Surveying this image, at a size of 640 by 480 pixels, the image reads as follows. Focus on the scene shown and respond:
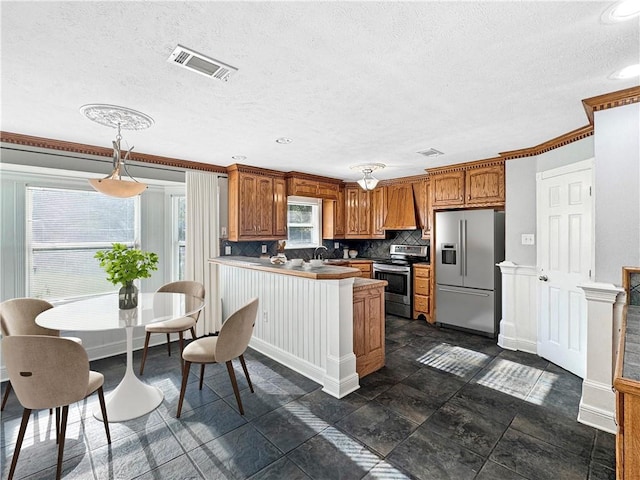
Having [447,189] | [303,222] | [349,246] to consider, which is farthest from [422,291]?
[303,222]

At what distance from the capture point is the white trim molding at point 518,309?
3770 mm

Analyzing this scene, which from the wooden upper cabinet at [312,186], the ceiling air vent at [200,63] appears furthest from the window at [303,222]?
the ceiling air vent at [200,63]

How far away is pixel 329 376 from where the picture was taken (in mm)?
2818

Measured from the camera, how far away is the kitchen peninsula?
277cm

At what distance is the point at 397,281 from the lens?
5.32m

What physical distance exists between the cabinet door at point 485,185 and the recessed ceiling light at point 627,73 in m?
2.17

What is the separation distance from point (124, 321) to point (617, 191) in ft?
12.1

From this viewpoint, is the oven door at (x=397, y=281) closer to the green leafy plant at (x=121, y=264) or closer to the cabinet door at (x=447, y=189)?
the cabinet door at (x=447, y=189)

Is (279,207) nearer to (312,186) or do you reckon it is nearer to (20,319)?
(312,186)

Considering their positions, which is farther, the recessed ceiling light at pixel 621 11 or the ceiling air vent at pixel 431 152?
the ceiling air vent at pixel 431 152

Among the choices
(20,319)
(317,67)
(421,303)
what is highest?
(317,67)

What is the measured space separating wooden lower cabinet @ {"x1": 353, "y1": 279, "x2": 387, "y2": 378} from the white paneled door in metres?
1.87

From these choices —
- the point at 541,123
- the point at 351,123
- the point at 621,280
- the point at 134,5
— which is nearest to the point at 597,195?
the point at 621,280

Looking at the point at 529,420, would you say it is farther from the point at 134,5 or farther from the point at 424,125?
the point at 134,5
